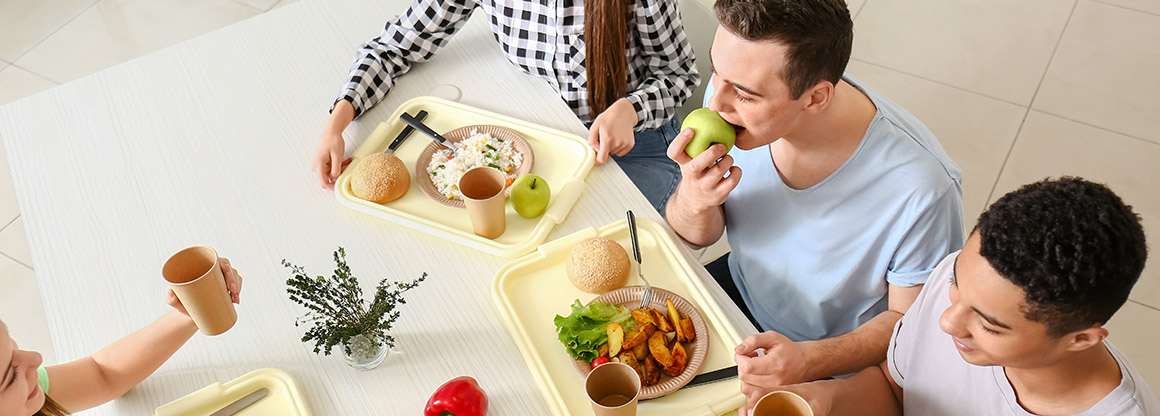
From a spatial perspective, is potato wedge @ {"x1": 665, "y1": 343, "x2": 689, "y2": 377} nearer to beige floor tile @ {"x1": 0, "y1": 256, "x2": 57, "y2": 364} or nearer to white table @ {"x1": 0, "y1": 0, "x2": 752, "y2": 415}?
white table @ {"x1": 0, "y1": 0, "x2": 752, "y2": 415}

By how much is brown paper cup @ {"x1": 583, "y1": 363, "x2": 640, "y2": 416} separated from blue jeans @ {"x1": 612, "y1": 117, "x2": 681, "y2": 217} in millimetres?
788

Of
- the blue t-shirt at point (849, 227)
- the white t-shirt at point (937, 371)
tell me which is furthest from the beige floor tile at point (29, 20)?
the white t-shirt at point (937, 371)

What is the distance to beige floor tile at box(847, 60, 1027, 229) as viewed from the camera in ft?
8.64

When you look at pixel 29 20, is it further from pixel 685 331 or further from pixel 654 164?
pixel 685 331

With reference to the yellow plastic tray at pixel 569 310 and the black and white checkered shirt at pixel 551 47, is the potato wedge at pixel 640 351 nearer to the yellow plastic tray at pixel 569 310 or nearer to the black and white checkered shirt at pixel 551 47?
the yellow plastic tray at pixel 569 310

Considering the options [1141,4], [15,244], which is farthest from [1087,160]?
[15,244]

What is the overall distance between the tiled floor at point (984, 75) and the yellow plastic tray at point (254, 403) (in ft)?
4.97

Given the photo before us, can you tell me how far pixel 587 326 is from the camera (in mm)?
1243

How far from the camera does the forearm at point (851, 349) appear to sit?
4.20 ft

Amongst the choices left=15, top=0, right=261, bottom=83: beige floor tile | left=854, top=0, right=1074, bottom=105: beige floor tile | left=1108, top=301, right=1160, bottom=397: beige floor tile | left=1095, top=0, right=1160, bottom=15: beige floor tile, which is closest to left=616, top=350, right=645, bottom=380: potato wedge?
left=1108, top=301, right=1160, bottom=397: beige floor tile

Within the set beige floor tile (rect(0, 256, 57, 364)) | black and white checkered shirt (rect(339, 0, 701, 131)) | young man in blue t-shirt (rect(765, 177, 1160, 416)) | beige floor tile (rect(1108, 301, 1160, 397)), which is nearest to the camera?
young man in blue t-shirt (rect(765, 177, 1160, 416))

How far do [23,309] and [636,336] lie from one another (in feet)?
7.20

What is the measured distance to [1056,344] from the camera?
0.95m

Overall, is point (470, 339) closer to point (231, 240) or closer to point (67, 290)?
point (231, 240)
